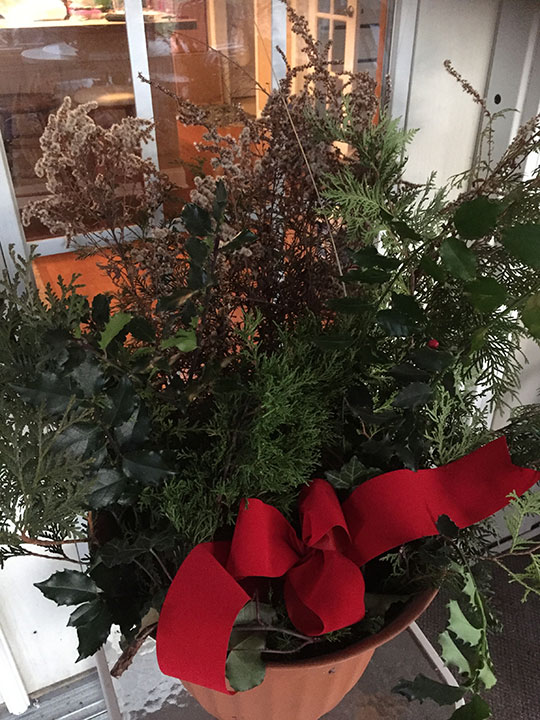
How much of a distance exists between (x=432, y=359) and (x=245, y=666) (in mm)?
256

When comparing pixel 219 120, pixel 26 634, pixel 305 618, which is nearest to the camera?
pixel 305 618

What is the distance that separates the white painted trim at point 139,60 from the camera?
2.44ft

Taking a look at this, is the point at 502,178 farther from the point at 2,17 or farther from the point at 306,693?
the point at 2,17

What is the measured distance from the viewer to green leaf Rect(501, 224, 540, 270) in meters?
0.33

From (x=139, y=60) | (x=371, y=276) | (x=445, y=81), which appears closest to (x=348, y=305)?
(x=371, y=276)

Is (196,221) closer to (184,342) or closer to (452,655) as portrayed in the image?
(184,342)

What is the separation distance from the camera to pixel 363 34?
0.87 meters

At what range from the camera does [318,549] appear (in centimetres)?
45

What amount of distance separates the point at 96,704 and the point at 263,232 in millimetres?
1077

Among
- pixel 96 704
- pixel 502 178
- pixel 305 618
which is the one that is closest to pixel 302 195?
pixel 502 178

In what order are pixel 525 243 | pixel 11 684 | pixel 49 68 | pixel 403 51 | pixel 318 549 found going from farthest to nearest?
pixel 11 684, pixel 403 51, pixel 49 68, pixel 318 549, pixel 525 243

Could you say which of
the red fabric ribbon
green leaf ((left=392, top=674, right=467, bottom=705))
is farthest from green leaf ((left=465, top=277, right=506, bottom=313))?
green leaf ((left=392, top=674, right=467, bottom=705))

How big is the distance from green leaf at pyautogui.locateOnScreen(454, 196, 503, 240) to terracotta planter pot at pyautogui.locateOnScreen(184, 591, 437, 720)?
29cm

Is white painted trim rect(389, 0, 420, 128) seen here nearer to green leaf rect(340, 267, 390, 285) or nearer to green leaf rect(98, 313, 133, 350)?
green leaf rect(340, 267, 390, 285)
